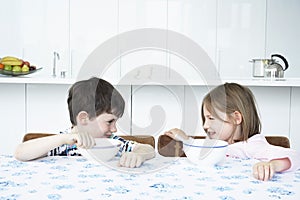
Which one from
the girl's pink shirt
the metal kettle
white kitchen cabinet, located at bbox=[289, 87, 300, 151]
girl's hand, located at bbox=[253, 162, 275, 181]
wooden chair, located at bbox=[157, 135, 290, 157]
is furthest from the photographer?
the metal kettle

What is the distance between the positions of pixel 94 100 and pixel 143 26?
2.37 meters

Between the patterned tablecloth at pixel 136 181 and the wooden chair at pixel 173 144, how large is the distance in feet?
1.16

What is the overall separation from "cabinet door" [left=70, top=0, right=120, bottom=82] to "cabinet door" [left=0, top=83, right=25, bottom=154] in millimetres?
1031

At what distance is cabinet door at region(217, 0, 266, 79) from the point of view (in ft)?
12.0

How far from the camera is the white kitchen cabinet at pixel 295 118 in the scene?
8.54ft

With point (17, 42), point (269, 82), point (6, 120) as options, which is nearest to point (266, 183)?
point (269, 82)

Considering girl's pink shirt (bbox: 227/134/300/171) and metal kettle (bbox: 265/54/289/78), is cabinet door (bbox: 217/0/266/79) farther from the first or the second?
girl's pink shirt (bbox: 227/134/300/171)

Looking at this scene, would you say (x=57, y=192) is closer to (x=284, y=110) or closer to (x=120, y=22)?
(x=284, y=110)

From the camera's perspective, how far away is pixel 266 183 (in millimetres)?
879

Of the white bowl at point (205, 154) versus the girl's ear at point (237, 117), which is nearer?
the white bowl at point (205, 154)

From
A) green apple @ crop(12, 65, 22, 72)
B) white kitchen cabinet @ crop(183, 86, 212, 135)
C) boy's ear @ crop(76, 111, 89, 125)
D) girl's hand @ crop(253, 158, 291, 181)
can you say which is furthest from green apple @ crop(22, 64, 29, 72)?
girl's hand @ crop(253, 158, 291, 181)

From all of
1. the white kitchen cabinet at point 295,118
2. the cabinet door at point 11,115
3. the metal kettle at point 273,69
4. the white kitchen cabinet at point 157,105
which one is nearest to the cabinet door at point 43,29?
the cabinet door at point 11,115

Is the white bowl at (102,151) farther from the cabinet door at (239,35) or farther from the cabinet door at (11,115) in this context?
the cabinet door at (239,35)

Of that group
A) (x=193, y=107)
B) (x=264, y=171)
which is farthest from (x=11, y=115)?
(x=264, y=171)
